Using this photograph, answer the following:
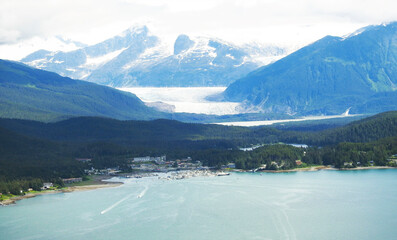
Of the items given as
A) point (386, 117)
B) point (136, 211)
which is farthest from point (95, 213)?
point (386, 117)

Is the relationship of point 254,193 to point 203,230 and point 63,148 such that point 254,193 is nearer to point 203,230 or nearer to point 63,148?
point 203,230

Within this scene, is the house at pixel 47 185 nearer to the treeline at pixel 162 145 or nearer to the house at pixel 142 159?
the treeline at pixel 162 145

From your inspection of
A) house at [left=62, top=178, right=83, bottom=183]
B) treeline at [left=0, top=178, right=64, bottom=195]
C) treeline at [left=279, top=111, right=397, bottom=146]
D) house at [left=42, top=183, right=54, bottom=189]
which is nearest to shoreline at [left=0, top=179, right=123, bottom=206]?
treeline at [left=0, top=178, right=64, bottom=195]

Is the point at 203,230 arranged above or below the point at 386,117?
below

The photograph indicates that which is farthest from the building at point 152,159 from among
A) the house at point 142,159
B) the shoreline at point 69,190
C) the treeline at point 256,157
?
the shoreline at point 69,190

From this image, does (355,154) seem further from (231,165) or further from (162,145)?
(162,145)

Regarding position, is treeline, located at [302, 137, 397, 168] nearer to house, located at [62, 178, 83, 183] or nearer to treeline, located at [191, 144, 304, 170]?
treeline, located at [191, 144, 304, 170]

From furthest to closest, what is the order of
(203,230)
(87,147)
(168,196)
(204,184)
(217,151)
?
(87,147) < (217,151) < (204,184) < (168,196) < (203,230)

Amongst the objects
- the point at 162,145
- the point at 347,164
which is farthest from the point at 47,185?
the point at 162,145
